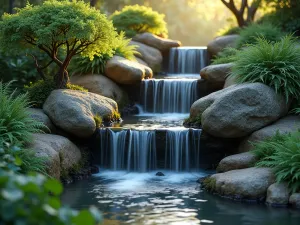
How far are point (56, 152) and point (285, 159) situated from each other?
4.58 meters

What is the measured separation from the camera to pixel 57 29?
13.1 m

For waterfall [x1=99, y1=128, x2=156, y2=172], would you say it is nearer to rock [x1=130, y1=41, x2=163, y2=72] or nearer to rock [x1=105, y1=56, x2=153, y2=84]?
rock [x1=105, y1=56, x2=153, y2=84]

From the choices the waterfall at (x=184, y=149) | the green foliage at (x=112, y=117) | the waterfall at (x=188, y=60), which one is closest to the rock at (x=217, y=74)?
the green foliage at (x=112, y=117)

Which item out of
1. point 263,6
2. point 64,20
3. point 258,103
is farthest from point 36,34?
point 263,6

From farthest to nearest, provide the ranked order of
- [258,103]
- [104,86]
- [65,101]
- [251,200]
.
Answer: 1. [104,86]
2. [65,101]
3. [258,103]
4. [251,200]

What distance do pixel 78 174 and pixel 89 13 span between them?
4.11 metres

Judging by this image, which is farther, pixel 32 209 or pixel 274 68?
pixel 274 68

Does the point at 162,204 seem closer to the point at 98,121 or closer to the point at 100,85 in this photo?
the point at 98,121

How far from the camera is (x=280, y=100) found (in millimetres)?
12297

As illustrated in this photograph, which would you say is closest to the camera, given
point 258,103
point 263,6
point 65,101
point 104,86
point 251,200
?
point 251,200

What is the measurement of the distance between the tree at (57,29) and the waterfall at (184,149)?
10.1ft

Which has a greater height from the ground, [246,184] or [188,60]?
[188,60]

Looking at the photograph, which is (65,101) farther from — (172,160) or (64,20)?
(172,160)

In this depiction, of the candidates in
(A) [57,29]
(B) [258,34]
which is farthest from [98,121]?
(B) [258,34]
